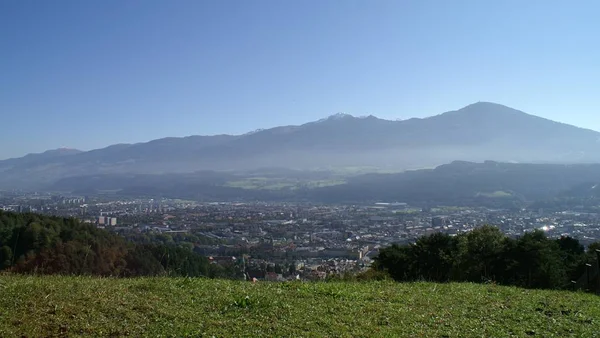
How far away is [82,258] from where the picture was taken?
29.6 ft

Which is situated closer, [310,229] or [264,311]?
[264,311]

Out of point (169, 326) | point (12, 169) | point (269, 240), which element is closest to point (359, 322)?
point (169, 326)

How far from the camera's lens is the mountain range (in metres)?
109

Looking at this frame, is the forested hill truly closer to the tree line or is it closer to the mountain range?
the tree line

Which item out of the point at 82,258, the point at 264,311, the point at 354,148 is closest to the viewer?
the point at 264,311

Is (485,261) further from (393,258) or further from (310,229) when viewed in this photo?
(310,229)

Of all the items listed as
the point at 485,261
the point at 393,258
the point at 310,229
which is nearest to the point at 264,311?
the point at 393,258

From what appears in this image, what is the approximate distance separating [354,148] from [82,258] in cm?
13362

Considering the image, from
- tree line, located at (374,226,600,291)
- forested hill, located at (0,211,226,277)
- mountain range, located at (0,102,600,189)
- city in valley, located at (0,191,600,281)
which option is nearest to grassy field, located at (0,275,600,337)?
forested hill, located at (0,211,226,277)

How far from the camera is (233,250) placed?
65.7ft

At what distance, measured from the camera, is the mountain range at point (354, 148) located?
108688 millimetres

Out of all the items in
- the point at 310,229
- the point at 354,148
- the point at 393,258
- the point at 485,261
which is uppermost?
the point at 354,148

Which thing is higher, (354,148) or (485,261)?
(354,148)

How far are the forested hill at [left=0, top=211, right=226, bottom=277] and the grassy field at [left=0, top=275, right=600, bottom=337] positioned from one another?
2042mm
